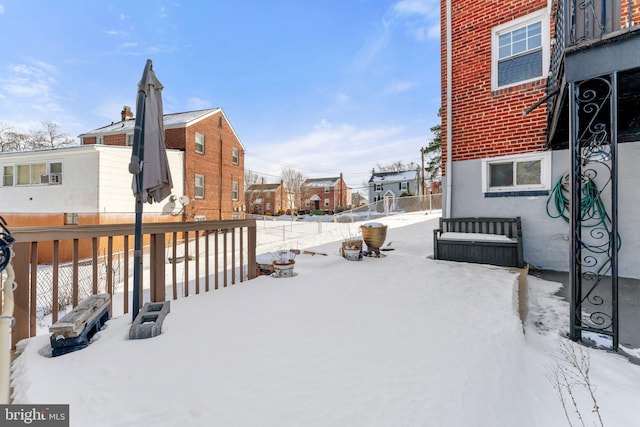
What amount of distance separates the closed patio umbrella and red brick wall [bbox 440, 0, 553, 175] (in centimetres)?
586

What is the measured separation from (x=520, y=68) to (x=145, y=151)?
6915 millimetres

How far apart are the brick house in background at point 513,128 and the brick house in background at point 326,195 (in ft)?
126

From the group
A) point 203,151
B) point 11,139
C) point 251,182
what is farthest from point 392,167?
point 11,139

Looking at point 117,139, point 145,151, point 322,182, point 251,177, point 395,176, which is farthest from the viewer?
point 322,182

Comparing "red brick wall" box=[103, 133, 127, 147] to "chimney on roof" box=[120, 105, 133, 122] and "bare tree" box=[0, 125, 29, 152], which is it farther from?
"bare tree" box=[0, 125, 29, 152]

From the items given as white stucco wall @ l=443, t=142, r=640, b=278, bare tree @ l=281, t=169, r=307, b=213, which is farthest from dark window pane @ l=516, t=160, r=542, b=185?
bare tree @ l=281, t=169, r=307, b=213

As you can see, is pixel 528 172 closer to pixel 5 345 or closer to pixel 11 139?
pixel 5 345

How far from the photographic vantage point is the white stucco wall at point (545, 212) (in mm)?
4535

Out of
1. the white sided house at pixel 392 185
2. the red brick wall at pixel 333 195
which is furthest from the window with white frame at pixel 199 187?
the red brick wall at pixel 333 195

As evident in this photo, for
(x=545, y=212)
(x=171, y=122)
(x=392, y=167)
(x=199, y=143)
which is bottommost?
Result: (x=545, y=212)

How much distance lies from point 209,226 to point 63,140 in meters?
33.4

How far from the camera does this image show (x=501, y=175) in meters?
5.79

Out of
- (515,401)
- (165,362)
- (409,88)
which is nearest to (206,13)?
(409,88)

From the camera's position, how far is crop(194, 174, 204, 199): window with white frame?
15752 millimetres
